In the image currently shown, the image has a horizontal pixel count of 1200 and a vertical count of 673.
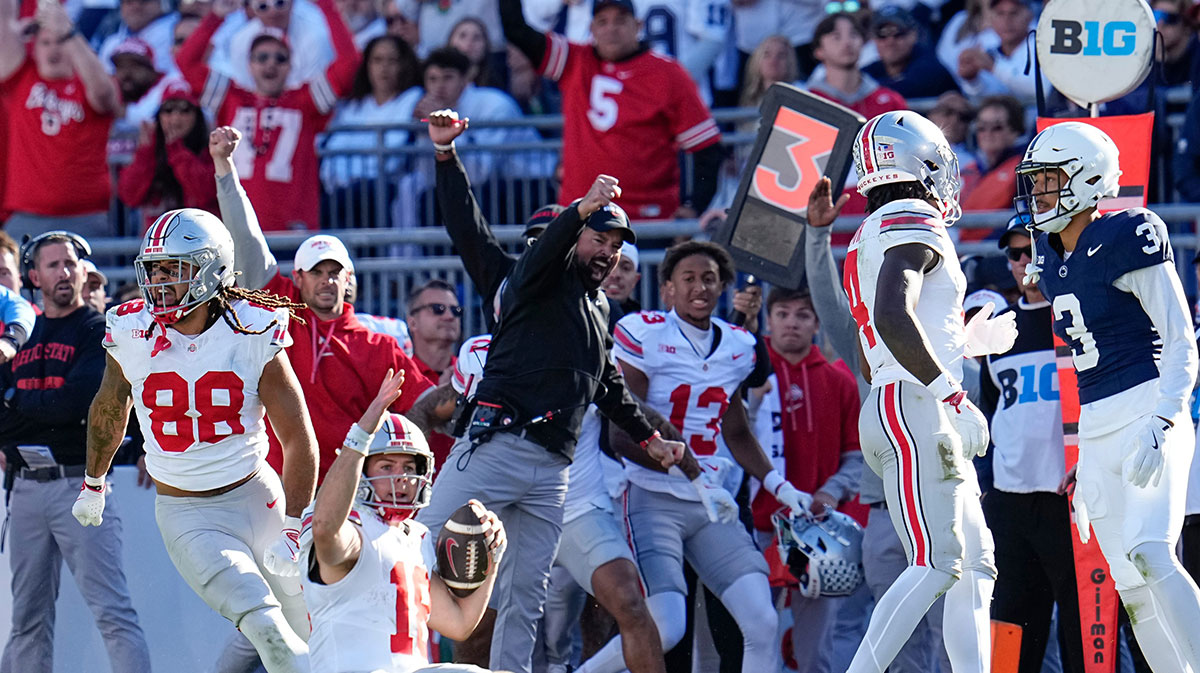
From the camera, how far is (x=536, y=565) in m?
6.95

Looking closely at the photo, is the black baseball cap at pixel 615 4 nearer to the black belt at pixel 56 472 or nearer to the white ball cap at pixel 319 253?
the white ball cap at pixel 319 253

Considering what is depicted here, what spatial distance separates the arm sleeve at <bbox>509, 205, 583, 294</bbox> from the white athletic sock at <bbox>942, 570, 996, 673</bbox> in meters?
1.99

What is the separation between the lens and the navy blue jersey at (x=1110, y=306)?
233 inches

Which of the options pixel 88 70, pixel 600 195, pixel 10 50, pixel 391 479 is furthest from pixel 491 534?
pixel 10 50

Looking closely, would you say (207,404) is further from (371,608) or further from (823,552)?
(823,552)

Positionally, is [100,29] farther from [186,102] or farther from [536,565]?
[536,565]

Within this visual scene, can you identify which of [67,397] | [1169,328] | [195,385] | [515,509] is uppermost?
[1169,328]

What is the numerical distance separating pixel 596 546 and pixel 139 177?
4.46 meters

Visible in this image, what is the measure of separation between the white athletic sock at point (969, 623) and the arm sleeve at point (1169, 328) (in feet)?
2.79

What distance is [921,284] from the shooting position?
229 inches

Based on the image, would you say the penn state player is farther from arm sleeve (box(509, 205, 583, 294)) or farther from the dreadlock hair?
arm sleeve (box(509, 205, 583, 294))

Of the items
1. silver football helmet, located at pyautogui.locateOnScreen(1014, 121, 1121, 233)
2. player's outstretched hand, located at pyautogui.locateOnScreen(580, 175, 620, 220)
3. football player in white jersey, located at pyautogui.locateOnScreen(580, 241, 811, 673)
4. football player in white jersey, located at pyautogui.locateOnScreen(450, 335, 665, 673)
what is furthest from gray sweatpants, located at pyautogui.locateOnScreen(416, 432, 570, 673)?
silver football helmet, located at pyautogui.locateOnScreen(1014, 121, 1121, 233)

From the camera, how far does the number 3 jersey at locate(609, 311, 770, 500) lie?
306 inches

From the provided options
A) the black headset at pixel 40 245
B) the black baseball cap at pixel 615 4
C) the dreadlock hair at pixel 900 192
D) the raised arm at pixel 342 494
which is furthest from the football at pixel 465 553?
the black baseball cap at pixel 615 4
